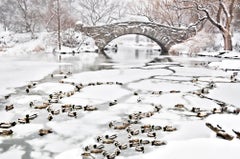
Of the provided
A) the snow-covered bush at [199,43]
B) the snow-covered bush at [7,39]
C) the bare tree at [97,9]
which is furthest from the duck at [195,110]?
the bare tree at [97,9]

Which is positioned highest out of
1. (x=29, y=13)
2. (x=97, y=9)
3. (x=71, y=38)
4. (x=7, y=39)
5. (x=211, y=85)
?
(x=97, y=9)

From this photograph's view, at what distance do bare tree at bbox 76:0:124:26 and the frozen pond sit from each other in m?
54.4

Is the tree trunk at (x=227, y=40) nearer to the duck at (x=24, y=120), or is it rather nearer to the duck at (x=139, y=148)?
the duck at (x=24, y=120)

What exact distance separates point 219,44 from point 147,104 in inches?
1183

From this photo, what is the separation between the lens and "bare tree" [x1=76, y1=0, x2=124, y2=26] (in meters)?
68.2

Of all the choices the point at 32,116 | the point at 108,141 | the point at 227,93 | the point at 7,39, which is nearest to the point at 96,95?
the point at 32,116

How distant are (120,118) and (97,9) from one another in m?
65.1

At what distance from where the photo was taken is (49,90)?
13266mm

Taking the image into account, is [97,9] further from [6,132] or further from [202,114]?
[6,132]

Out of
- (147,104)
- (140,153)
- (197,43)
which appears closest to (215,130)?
(140,153)

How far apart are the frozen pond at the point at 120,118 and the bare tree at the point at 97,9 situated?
2141 inches

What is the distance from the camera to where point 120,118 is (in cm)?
902

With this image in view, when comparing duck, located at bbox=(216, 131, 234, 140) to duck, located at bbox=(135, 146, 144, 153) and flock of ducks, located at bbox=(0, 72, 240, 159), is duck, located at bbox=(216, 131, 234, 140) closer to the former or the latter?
flock of ducks, located at bbox=(0, 72, 240, 159)

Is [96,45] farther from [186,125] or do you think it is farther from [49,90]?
[186,125]
